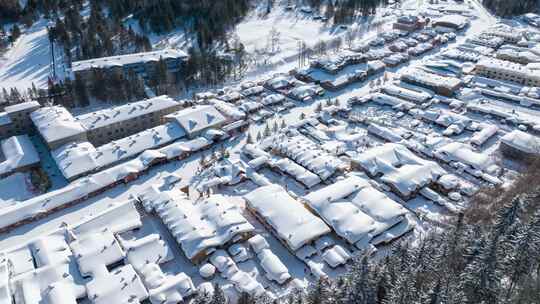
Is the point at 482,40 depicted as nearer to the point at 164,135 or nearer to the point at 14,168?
the point at 164,135

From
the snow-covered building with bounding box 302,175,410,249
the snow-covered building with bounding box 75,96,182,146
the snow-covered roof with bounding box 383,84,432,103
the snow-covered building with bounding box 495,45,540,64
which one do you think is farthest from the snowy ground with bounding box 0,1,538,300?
the snow-covered building with bounding box 495,45,540,64

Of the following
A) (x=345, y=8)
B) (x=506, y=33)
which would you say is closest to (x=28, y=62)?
(x=345, y=8)

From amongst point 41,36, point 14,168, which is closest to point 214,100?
point 14,168

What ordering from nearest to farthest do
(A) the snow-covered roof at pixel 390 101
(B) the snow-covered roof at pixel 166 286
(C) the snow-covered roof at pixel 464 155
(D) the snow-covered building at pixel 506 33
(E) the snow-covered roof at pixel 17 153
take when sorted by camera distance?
(B) the snow-covered roof at pixel 166 286 < (E) the snow-covered roof at pixel 17 153 < (C) the snow-covered roof at pixel 464 155 < (A) the snow-covered roof at pixel 390 101 < (D) the snow-covered building at pixel 506 33

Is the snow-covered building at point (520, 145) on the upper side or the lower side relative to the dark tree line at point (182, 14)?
lower

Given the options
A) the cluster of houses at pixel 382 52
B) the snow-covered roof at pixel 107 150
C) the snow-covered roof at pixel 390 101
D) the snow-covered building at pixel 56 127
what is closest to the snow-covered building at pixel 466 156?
the snow-covered roof at pixel 390 101

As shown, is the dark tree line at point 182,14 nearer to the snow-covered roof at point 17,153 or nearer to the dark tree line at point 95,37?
the dark tree line at point 95,37
